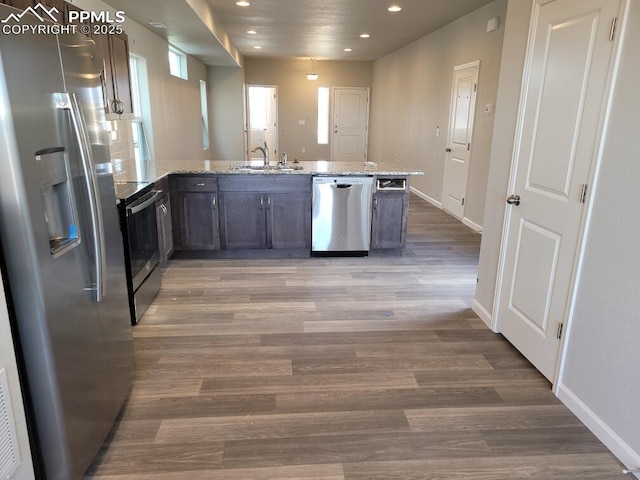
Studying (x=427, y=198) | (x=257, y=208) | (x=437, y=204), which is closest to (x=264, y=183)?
(x=257, y=208)

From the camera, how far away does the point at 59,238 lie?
59.6 inches

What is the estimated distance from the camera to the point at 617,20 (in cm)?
185

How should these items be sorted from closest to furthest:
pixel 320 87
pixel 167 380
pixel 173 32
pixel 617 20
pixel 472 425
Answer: pixel 617 20
pixel 472 425
pixel 167 380
pixel 173 32
pixel 320 87

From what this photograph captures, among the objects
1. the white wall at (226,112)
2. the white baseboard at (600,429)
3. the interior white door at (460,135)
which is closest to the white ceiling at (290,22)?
the interior white door at (460,135)

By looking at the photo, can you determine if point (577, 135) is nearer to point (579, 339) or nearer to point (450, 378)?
point (579, 339)

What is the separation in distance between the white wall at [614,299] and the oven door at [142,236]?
2659 millimetres

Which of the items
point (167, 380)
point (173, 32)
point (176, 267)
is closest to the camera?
point (167, 380)

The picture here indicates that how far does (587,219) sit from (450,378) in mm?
1101

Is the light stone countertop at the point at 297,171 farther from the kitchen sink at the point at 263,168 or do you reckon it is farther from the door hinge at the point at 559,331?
the door hinge at the point at 559,331

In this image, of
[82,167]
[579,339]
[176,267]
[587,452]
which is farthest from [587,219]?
[176,267]

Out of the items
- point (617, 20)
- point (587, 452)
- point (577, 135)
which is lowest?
point (587, 452)

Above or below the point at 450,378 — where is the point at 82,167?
above

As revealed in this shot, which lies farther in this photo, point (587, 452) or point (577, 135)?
point (577, 135)

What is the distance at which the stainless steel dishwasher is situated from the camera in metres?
4.22
